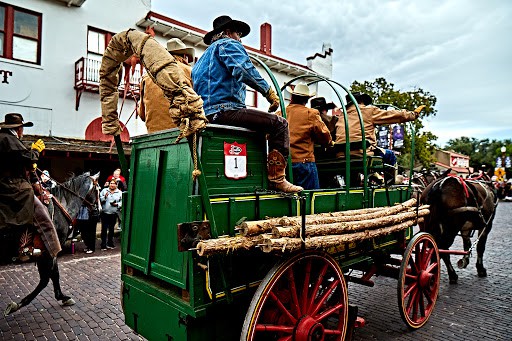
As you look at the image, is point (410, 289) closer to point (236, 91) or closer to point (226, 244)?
point (226, 244)

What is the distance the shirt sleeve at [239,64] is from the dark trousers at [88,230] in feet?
24.1

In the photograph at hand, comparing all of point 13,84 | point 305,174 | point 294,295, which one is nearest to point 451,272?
point 305,174

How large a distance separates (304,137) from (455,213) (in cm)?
366

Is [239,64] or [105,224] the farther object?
[105,224]

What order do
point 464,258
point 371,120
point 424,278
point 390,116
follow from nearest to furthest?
point 424,278, point 390,116, point 371,120, point 464,258

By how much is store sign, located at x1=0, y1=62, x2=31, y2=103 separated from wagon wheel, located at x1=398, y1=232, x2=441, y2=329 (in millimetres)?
11951

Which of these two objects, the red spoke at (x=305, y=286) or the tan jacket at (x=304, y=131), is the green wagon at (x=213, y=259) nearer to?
the red spoke at (x=305, y=286)

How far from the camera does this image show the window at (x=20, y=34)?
11.3 metres

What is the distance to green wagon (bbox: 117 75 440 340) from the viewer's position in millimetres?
2576

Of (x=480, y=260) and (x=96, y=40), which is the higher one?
(x=96, y=40)

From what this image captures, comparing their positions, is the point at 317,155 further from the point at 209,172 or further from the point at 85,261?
the point at 85,261

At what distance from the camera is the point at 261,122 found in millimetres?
3023

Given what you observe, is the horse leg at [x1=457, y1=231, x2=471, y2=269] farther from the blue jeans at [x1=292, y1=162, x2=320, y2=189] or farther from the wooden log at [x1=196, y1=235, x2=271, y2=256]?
the wooden log at [x1=196, y1=235, x2=271, y2=256]

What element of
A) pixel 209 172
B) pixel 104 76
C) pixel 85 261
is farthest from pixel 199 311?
pixel 85 261
